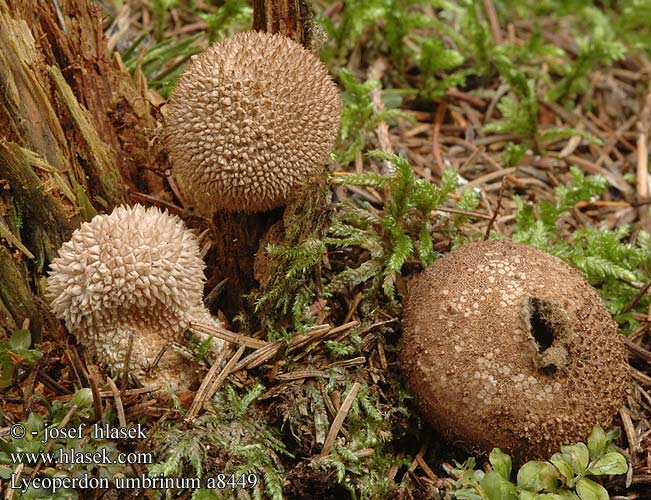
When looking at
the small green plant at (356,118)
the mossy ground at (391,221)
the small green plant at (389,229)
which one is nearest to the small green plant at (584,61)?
the mossy ground at (391,221)

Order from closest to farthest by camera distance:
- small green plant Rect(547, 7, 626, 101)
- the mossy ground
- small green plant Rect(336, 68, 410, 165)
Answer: the mossy ground
small green plant Rect(336, 68, 410, 165)
small green plant Rect(547, 7, 626, 101)

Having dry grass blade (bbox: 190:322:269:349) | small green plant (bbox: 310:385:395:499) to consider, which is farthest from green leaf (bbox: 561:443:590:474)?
dry grass blade (bbox: 190:322:269:349)

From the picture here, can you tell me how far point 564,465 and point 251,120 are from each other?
1568 mm

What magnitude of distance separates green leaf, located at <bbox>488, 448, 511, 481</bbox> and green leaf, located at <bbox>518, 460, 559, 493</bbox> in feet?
0.14

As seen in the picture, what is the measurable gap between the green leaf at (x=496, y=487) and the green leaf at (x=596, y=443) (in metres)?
0.36

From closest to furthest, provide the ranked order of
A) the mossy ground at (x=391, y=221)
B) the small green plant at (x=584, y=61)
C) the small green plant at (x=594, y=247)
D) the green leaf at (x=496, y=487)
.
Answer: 1. the green leaf at (x=496, y=487)
2. the mossy ground at (x=391, y=221)
3. the small green plant at (x=594, y=247)
4. the small green plant at (x=584, y=61)

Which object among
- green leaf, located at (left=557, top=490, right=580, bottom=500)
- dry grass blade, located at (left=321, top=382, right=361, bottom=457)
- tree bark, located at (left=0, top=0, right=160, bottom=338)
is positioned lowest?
green leaf, located at (left=557, top=490, right=580, bottom=500)

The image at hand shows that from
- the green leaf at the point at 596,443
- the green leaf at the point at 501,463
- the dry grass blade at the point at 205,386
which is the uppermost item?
the dry grass blade at the point at 205,386

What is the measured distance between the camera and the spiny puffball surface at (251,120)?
2131mm

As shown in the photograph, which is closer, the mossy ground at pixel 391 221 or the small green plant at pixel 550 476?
the small green plant at pixel 550 476

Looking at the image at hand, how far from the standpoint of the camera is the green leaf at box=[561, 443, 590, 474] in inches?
86.6

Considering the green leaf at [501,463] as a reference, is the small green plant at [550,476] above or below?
below

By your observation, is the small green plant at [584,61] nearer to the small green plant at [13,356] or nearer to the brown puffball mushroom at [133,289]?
the brown puffball mushroom at [133,289]

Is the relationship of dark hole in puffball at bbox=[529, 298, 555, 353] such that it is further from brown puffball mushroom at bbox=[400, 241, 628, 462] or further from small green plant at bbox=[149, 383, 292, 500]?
small green plant at bbox=[149, 383, 292, 500]
